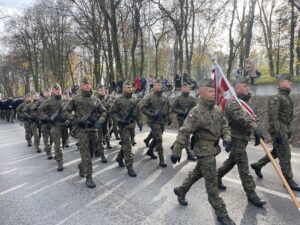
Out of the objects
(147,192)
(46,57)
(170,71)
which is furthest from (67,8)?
(170,71)

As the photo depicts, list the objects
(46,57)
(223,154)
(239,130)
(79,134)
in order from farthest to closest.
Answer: (46,57), (223,154), (79,134), (239,130)

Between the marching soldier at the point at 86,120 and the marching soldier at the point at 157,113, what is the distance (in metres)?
1.41

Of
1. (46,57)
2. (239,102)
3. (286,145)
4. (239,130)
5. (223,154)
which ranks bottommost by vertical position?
(223,154)

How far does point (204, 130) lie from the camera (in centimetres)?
456

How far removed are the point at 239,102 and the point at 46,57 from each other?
129 ft

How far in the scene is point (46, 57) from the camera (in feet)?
135

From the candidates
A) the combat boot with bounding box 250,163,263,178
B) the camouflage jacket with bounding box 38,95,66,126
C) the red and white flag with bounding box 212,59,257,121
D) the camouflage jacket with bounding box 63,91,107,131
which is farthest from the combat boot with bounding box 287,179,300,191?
the camouflage jacket with bounding box 38,95,66,126

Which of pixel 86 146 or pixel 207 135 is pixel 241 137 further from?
pixel 86 146

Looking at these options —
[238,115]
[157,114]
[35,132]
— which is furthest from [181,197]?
[35,132]

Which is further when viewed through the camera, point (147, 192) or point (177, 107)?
point (177, 107)

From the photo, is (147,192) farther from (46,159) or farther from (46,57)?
(46,57)

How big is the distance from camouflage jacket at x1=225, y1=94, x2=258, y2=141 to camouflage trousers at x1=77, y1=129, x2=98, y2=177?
2.90m

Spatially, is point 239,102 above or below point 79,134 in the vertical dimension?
above

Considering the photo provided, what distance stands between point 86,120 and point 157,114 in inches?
77.5
